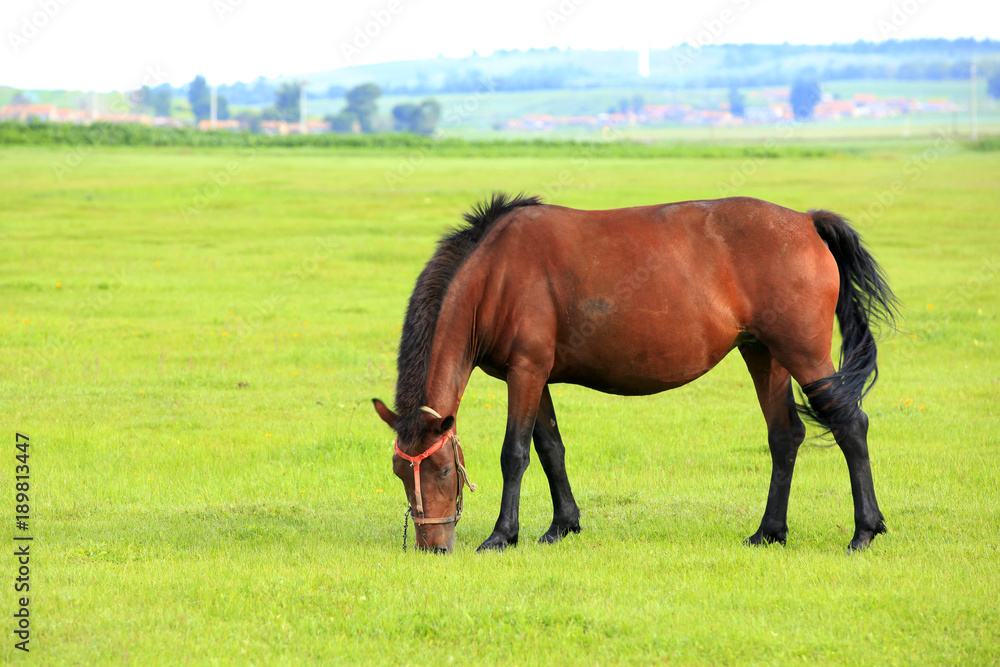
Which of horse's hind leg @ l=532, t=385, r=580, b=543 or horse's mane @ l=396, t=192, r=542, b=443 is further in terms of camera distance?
horse's hind leg @ l=532, t=385, r=580, b=543

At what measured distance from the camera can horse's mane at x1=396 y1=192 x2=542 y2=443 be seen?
6746 millimetres

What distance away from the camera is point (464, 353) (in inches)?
274

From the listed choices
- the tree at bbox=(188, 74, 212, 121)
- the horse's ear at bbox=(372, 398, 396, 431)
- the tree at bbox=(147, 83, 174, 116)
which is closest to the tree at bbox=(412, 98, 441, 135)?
the tree at bbox=(188, 74, 212, 121)

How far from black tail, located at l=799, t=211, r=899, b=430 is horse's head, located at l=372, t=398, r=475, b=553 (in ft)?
8.79

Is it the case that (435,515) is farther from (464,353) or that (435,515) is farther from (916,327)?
A: (916,327)

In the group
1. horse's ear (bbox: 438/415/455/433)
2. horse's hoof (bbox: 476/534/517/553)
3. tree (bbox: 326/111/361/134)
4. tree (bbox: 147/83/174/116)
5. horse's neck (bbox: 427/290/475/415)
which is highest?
tree (bbox: 147/83/174/116)

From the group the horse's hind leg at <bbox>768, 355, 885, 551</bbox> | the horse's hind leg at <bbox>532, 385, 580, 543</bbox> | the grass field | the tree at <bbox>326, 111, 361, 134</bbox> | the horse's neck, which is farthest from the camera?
the tree at <bbox>326, 111, 361, 134</bbox>

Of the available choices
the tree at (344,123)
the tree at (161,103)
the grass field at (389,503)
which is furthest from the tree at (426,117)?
the grass field at (389,503)

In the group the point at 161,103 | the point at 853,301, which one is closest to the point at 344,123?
the point at 161,103

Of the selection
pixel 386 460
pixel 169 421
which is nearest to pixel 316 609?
pixel 386 460

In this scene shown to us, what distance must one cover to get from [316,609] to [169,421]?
5670 mm

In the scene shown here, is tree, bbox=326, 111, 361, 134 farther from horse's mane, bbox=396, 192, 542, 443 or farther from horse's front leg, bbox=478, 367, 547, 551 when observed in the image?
horse's front leg, bbox=478, 367, 547, 551

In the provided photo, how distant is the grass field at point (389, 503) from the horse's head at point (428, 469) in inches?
8.4

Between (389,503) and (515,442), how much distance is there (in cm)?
186
